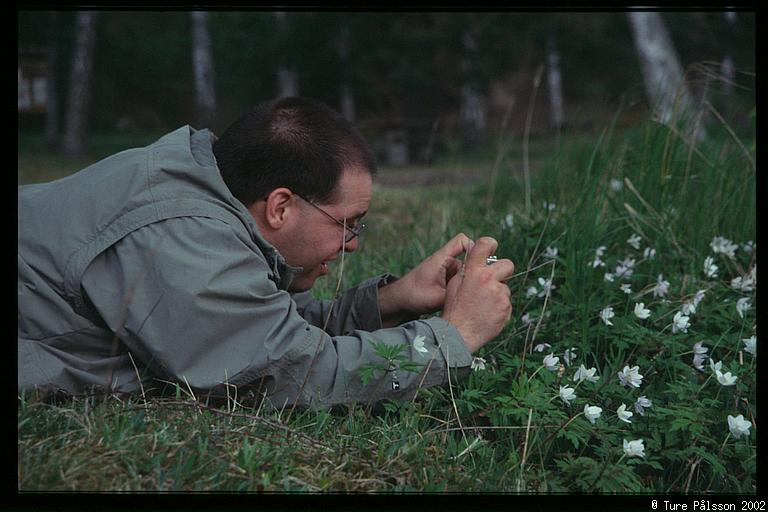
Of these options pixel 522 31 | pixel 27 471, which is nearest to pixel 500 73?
pixel 522 31

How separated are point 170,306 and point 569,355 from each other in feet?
4.61

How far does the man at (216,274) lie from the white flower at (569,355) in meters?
0.41

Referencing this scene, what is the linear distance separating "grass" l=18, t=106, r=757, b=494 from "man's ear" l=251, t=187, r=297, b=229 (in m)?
0.27

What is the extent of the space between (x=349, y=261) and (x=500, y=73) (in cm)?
1465

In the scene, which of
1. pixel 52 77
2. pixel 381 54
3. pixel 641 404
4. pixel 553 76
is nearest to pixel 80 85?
pixel 52 77

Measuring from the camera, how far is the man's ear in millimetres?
2600

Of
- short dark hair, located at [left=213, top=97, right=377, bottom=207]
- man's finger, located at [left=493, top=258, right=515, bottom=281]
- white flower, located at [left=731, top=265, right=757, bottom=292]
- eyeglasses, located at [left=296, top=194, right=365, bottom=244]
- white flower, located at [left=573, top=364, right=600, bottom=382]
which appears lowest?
white flower, located at [left=573, top=364, right=600, bottom=382]

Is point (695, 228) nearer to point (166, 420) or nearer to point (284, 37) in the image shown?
point (166, 420)

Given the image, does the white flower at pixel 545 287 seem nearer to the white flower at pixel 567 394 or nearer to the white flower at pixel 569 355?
the white flower at pixel 569 355

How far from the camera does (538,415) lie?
2461 mm

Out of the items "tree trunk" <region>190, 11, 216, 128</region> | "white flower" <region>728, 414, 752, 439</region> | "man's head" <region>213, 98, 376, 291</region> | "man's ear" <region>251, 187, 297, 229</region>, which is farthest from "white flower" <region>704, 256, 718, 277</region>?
"tree trunk" <region>190, 11, 216, 128</region>

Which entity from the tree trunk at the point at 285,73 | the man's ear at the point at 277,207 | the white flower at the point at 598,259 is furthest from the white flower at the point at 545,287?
the tree trunk at the point at 285,73

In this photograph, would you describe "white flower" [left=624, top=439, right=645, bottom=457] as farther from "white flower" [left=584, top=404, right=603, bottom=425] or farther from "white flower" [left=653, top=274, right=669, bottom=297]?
"white flower" [left=653, top=274, right=669, bottom=297]

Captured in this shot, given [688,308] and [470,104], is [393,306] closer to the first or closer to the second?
[688,308]
